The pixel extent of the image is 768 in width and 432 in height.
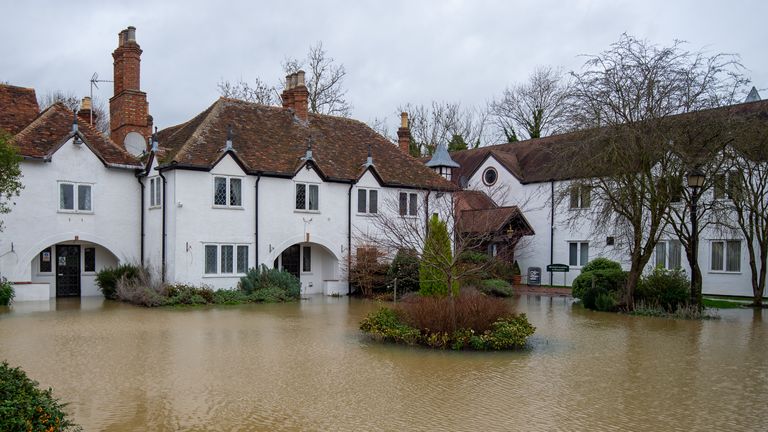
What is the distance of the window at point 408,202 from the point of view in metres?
30.7

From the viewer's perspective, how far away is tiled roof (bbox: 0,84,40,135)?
2659 centimetres

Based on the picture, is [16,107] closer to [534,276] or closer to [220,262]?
[220,262]

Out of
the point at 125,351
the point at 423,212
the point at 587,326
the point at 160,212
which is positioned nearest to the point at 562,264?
the point at 423,212

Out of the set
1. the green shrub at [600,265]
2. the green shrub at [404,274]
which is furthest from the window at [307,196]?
the green shrub at [600,265]

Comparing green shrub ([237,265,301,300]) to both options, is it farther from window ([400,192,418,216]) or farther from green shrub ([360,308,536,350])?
green shrub ([360,308,536,350])

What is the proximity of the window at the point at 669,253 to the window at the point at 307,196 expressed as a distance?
15.7m

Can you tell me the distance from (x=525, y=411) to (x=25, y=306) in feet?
61.9

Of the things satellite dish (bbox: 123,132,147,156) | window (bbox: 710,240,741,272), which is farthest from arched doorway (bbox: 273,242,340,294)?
window (bbox: 710,240,741,272)

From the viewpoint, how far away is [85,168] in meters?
25.6

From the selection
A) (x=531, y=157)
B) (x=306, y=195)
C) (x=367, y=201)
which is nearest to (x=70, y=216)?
(x=306, y=195)

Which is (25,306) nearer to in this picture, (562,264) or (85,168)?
(85,168)

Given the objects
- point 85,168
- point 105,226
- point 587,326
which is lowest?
point 587,326

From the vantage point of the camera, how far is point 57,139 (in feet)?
83.8

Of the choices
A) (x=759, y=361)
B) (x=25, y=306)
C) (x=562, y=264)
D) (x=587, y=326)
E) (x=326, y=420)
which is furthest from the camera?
(x=562, y=264)
